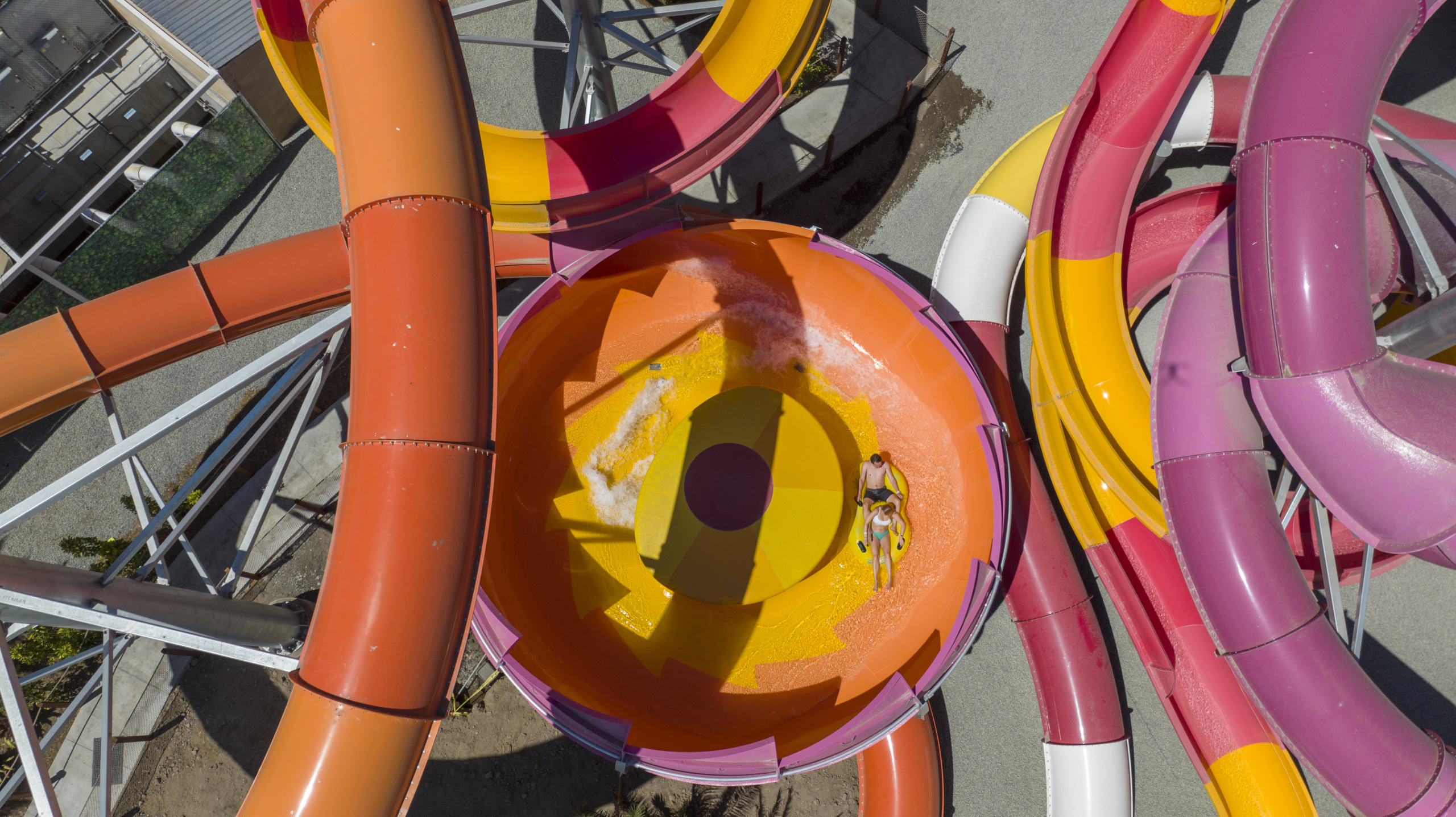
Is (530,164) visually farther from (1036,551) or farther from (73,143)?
(73,143)

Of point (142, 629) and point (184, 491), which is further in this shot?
point (184, 491)

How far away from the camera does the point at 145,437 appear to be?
21.0ft

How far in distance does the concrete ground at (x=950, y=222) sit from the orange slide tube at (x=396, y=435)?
26.3 feet

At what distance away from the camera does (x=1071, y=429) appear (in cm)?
928

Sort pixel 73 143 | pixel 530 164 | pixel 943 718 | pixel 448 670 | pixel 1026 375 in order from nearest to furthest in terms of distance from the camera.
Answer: pixel 448 670, pixel 530 164, pixel 943 718, pixel 1026 375, pixel 73 143

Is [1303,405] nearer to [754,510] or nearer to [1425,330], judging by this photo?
[1425,330]

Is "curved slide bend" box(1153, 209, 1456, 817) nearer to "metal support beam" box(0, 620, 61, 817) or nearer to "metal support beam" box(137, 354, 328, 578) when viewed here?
"metal support beam" box(137, 354, 328, 578)

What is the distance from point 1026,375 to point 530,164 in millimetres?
8310

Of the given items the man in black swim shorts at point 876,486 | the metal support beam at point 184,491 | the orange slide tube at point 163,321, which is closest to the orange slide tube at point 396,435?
the orange slide tube at point 163,321

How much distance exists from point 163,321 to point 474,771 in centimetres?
751

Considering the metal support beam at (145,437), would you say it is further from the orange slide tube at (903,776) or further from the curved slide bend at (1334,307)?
the curved slide bend at (1334,307)

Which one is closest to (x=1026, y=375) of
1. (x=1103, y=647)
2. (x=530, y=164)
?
(x=1103, y=647)

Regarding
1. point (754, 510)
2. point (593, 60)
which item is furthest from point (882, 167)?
point (754, 510)

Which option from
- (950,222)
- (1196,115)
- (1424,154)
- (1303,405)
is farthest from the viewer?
(950,222)
